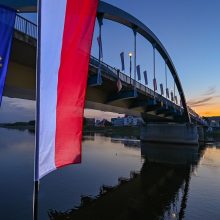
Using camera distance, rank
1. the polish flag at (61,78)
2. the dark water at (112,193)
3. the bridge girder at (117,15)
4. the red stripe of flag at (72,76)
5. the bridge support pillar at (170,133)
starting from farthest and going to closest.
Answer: the bridge support pillar at (170,133) < the bridge girder at (117,15) < the dark water at (112,193) < the red stripe of flag at (72,76) < the polish flag at (61,78)

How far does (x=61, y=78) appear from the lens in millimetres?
5039

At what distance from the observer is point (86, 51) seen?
205 inches

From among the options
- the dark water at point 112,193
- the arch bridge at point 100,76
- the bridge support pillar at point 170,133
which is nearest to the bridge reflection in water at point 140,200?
the dark water at point 112,193

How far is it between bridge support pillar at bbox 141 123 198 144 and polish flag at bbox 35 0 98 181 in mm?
76614

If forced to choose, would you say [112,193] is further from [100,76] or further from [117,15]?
[117,15]

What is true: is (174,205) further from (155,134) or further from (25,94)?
(155,134)

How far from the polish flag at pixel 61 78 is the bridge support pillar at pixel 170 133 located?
76.6 metres

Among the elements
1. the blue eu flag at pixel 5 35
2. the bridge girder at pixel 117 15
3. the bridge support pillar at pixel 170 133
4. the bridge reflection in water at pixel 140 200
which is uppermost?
the bridge girder at pixel 117 15

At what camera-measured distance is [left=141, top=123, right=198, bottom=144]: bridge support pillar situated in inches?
3132

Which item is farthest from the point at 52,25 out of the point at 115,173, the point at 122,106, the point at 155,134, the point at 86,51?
the point at 155,134

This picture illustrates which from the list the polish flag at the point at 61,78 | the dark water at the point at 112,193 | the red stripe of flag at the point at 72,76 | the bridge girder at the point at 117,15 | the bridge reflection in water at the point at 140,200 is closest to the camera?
the polish flag at the point at 61,78

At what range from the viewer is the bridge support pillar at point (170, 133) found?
261 feet

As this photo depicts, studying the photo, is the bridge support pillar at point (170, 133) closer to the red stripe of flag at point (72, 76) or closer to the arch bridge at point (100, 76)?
the arch bridge at point (100, 76)

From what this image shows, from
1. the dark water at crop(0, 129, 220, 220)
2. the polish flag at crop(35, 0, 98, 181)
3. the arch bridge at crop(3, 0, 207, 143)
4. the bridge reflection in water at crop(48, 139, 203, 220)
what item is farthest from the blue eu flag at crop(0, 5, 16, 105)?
the bridge reflection in water at crop(48, 139, 203, 220)
